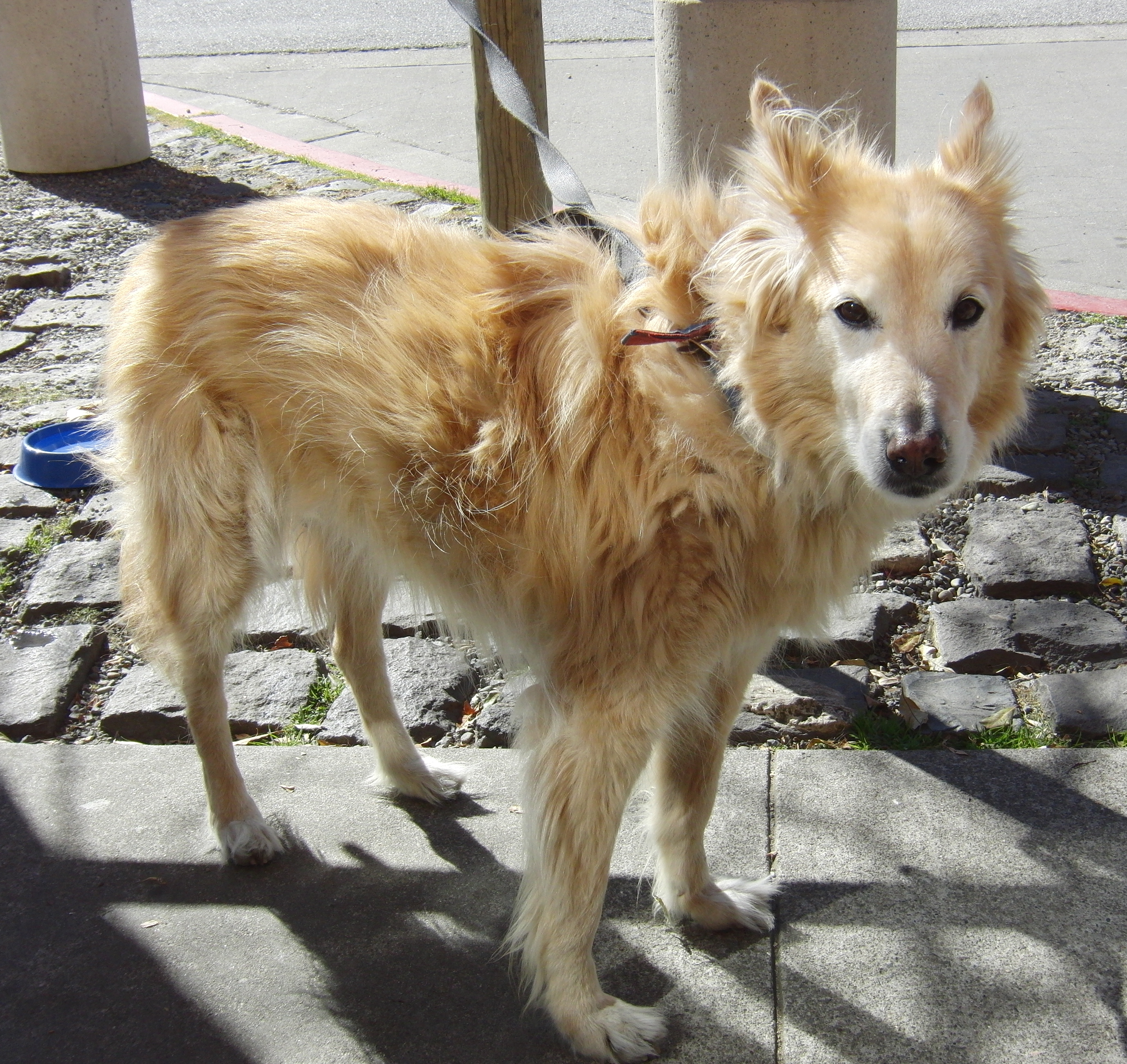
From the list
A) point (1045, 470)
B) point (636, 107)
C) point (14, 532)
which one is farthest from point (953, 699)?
point (636, 107)

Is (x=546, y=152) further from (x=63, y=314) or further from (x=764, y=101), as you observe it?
(x=63, y=314)

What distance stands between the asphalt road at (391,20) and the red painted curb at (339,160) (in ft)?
8.35

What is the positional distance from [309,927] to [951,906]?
66.8 inches

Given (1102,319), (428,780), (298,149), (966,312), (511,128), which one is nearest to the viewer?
(966,312)

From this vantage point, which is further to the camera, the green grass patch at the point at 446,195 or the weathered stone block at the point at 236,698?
the green grass patch at the point at 446,195

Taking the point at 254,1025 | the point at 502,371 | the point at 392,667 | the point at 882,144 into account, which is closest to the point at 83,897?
the point at 254,1025

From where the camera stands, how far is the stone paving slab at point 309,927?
2.61 m

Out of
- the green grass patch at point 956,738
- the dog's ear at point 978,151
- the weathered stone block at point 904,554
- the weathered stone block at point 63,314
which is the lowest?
the green grass patch at point 956,738

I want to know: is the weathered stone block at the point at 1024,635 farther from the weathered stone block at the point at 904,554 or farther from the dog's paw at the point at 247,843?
the dog's paw at the point at 247,843

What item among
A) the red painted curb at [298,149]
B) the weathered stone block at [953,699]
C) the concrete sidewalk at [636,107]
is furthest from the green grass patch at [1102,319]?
the red painted curb at [298,149]

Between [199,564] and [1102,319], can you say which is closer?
[199,564]

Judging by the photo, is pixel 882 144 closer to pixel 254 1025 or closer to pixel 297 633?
pixel 297 633

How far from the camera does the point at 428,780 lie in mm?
3365

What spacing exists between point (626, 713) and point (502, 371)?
0.87m
